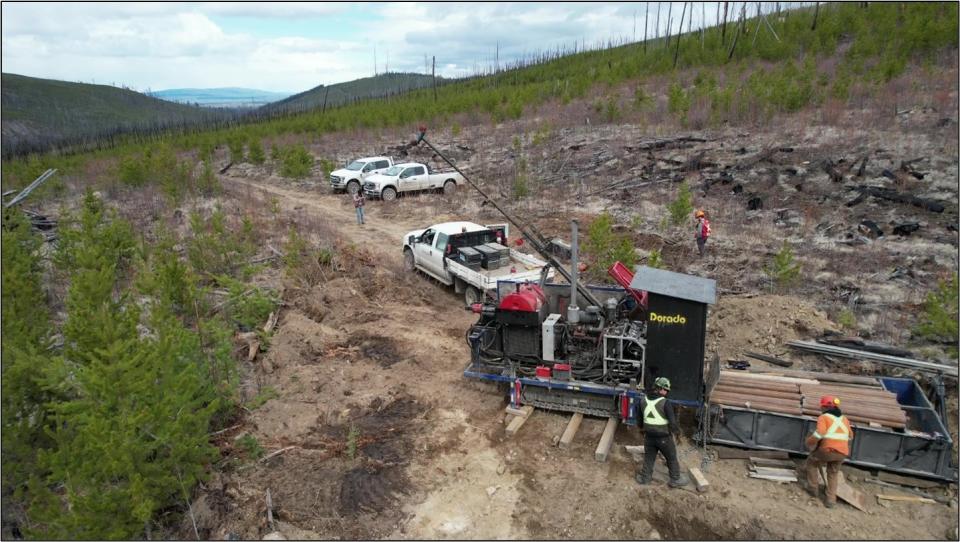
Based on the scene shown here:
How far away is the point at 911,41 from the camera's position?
28.6 metres

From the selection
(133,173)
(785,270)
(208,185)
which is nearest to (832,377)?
(785,270)

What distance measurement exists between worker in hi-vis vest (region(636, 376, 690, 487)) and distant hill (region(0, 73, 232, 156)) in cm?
7107

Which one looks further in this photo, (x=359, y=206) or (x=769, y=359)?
(x=359, y=206)

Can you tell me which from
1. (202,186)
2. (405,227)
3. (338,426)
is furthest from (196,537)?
(202,186)

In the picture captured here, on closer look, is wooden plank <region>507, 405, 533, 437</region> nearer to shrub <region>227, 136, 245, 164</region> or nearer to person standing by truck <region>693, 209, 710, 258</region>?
person standing by truck <region>693, 209, 710, 258</region>

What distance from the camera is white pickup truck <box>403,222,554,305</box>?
12078 mm

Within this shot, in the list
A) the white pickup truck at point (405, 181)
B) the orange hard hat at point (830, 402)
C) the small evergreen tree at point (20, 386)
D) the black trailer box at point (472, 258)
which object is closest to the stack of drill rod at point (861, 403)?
the orange hard hat at point (830, 402)

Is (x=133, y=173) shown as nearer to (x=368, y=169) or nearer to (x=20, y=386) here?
(x=368, y=169)

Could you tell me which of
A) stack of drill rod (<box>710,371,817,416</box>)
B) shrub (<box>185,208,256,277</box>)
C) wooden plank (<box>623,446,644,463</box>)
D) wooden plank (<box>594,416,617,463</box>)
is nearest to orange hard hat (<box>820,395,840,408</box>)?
stack of drill rod (<box>710,371,817,416</box>)

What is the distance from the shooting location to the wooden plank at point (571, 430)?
7.79 meters

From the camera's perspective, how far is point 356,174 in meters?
25.7

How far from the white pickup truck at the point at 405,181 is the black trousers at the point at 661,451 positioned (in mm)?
18608

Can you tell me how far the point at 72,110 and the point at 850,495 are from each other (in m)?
104

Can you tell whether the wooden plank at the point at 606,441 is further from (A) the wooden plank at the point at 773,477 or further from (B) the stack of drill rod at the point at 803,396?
(A) the wooden plank at the point at 773,477
